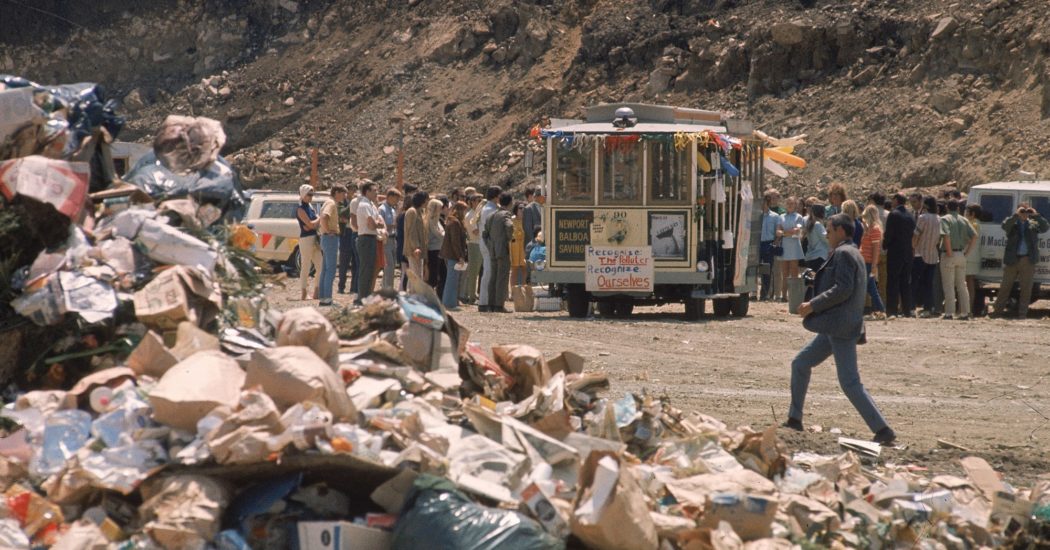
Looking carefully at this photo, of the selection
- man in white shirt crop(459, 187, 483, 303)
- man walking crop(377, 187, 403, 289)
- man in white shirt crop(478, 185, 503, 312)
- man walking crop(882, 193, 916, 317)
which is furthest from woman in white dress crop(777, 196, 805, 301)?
man walking crop(377, 187, 403, 289)

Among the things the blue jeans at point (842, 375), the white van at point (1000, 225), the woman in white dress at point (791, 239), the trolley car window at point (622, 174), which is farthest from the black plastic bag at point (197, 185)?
the white van at point (1000, 225)

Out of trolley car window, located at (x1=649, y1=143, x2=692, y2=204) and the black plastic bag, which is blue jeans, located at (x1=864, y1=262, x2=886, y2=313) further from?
the black plastic bag

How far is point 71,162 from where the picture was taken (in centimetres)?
870

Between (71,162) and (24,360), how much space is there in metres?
1.32

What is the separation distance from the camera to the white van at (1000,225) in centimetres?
2102

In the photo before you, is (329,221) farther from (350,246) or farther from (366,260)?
(350,246)

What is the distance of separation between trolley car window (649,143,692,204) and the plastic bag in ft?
40.7

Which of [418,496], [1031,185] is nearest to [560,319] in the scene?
[1031,185]

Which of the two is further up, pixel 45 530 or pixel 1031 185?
pixel 1031 185

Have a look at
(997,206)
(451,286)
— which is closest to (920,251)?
(997,206)

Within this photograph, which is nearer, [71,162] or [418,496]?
[418,496]

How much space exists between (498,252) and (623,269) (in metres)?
2.36

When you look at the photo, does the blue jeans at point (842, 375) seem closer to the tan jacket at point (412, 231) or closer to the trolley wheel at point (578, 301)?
the trolley wheel at point (578, 301)

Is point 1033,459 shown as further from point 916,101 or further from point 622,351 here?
point 916,101
